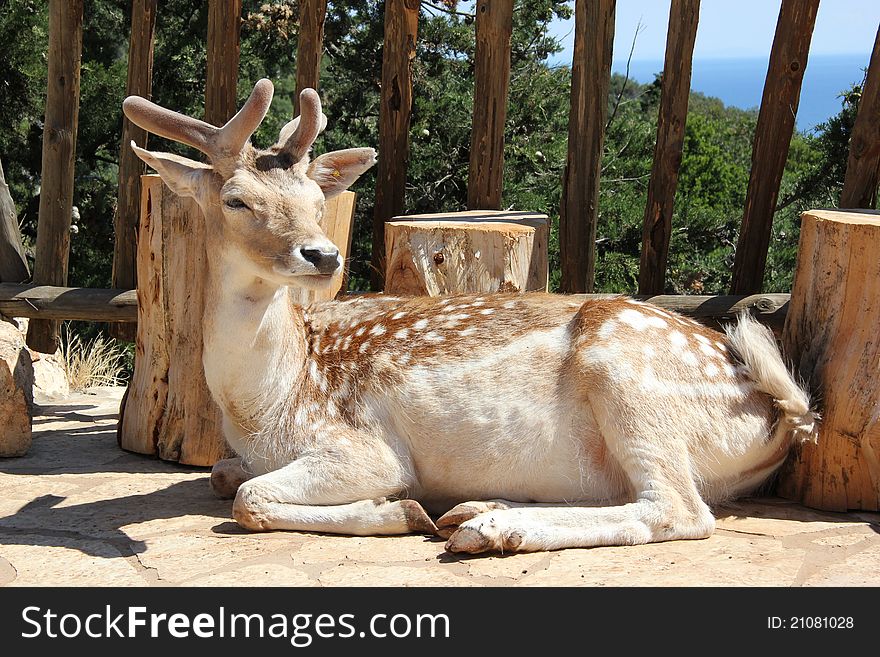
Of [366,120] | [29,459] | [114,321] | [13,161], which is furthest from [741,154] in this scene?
[29,459]

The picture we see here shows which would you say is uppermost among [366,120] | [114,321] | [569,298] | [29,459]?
[366,120]

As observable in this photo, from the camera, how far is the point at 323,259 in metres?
4.38

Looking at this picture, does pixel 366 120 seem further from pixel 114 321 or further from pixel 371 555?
pixel 371 555

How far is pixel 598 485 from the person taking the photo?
4770 millimetres

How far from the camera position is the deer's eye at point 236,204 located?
4.65 m

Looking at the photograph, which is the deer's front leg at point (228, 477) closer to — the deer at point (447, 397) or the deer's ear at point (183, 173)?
the deer at point (447, 397)

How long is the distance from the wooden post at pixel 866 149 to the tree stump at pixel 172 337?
297cm

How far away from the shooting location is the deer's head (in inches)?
176

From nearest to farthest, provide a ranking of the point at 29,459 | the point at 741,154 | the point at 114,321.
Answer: the point at 29,459 → the point at 114,321 → the point at 741,154

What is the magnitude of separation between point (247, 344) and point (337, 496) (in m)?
0.82

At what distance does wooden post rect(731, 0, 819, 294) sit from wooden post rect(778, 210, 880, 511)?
1128 millimetres

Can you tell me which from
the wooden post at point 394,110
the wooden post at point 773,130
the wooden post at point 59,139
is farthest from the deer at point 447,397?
the wooden post at point 59,139

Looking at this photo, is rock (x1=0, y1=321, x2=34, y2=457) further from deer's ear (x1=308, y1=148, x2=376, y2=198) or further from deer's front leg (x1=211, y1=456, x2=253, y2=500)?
deer's ear (x1=308, y1=148, x2=376, y2=198)

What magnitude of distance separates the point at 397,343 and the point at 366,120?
6823 mm
